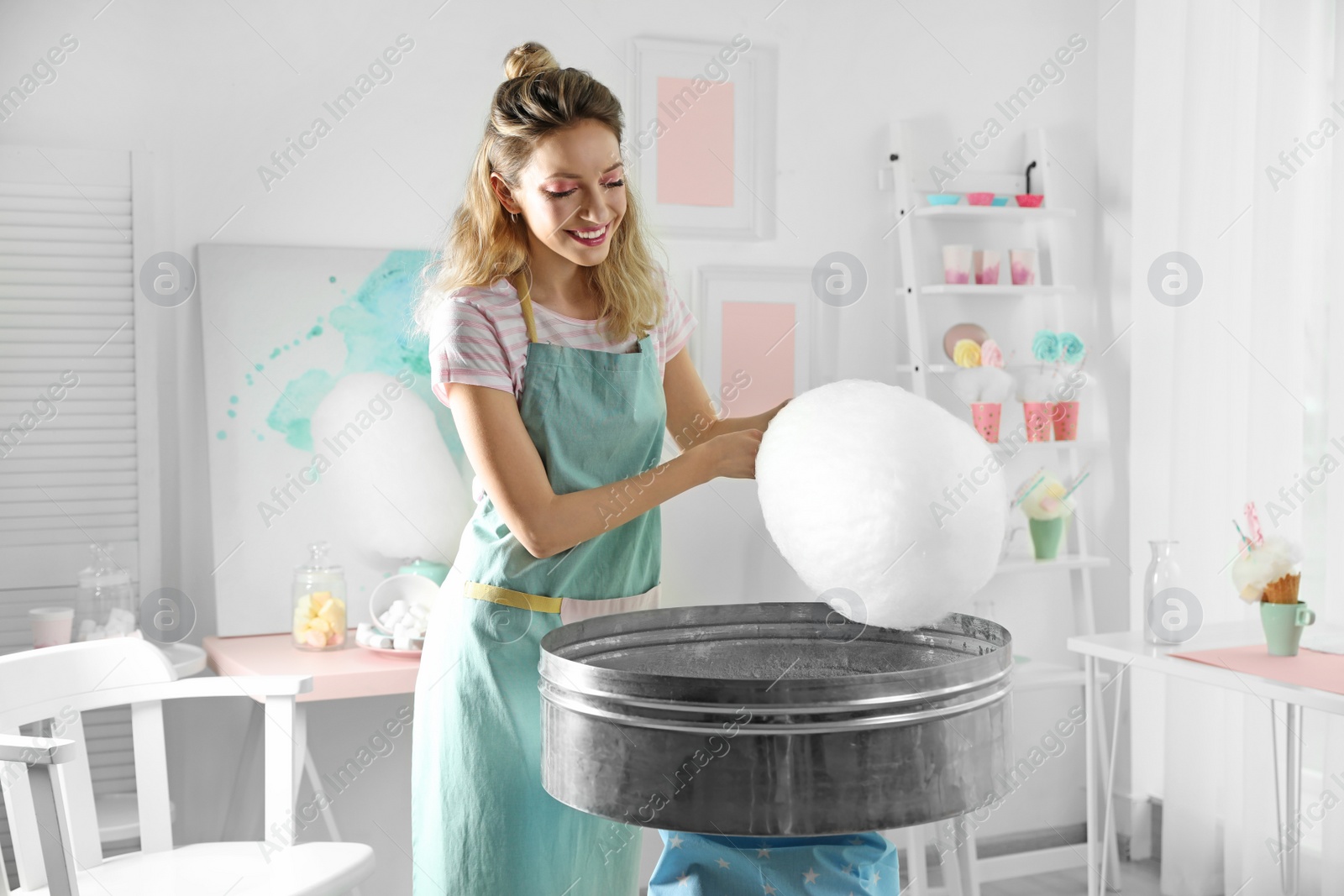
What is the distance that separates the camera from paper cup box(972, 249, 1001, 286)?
3062mm

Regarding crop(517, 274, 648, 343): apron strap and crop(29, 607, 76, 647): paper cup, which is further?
crop(29, 607, 76, 647): paper cup

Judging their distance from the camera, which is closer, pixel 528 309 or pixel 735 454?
pixel 735 454

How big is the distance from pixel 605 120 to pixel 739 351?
1.39 m

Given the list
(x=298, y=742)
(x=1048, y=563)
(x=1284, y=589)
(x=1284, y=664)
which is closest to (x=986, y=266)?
(x=1048, y=563)

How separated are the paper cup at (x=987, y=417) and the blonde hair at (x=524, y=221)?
142 centimetres

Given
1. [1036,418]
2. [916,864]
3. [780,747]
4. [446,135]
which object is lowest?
[916,864]

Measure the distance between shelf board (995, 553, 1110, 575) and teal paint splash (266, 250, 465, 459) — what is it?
144 centimetres

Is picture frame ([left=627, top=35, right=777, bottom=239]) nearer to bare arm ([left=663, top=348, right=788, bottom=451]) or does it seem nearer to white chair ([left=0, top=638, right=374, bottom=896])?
bare arm ([left=663, top=348, right=788, bottom=451])

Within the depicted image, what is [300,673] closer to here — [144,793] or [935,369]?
[144,793]

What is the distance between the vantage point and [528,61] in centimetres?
164

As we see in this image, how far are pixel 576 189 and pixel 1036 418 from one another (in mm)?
1915

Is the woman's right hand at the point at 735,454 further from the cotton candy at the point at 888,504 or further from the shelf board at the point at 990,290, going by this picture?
the shelf board at the point at 990,290

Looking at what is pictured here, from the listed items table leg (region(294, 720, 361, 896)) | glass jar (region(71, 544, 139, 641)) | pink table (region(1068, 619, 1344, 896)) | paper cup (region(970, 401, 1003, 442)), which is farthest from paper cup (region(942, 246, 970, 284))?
glass jar (region(71, 544, 139, 641))

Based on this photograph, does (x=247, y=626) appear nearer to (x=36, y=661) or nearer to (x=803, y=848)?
(x=36, y=661)
